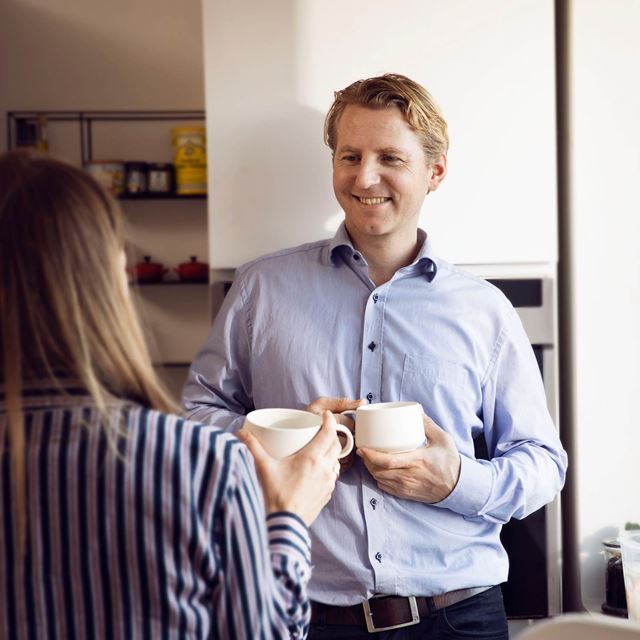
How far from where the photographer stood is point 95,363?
77 cm

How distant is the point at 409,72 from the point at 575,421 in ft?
2.60

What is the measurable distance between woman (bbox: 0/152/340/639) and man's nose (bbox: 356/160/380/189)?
0.72 metres

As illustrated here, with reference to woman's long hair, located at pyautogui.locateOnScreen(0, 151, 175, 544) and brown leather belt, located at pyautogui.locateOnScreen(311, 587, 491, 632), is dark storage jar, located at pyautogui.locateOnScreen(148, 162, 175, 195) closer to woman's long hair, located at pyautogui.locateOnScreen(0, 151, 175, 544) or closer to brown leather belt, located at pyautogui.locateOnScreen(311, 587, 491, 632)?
brown leather belt, located at pyautogui.locateOnScreen(311, 587, 491, 632)

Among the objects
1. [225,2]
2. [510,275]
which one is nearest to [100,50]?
[225,2]

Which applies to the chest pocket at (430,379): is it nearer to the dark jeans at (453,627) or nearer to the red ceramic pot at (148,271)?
the dark jeans at (453,627)

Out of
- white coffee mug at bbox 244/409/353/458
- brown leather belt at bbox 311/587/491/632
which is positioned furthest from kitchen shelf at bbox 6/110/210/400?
white coffee mug at bbox 244/409/353/458

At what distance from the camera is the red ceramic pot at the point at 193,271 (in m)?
3.25

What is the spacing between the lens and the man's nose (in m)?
1.45

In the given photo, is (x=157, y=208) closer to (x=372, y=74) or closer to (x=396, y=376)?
(x=372, y=74)

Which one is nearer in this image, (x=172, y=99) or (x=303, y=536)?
(x=303, y=536)

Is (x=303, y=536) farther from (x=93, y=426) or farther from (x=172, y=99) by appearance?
(x=172, y=99)

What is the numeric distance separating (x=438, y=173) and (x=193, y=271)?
1.77m

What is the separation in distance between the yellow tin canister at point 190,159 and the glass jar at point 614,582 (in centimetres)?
132

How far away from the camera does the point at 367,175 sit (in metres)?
1.46
